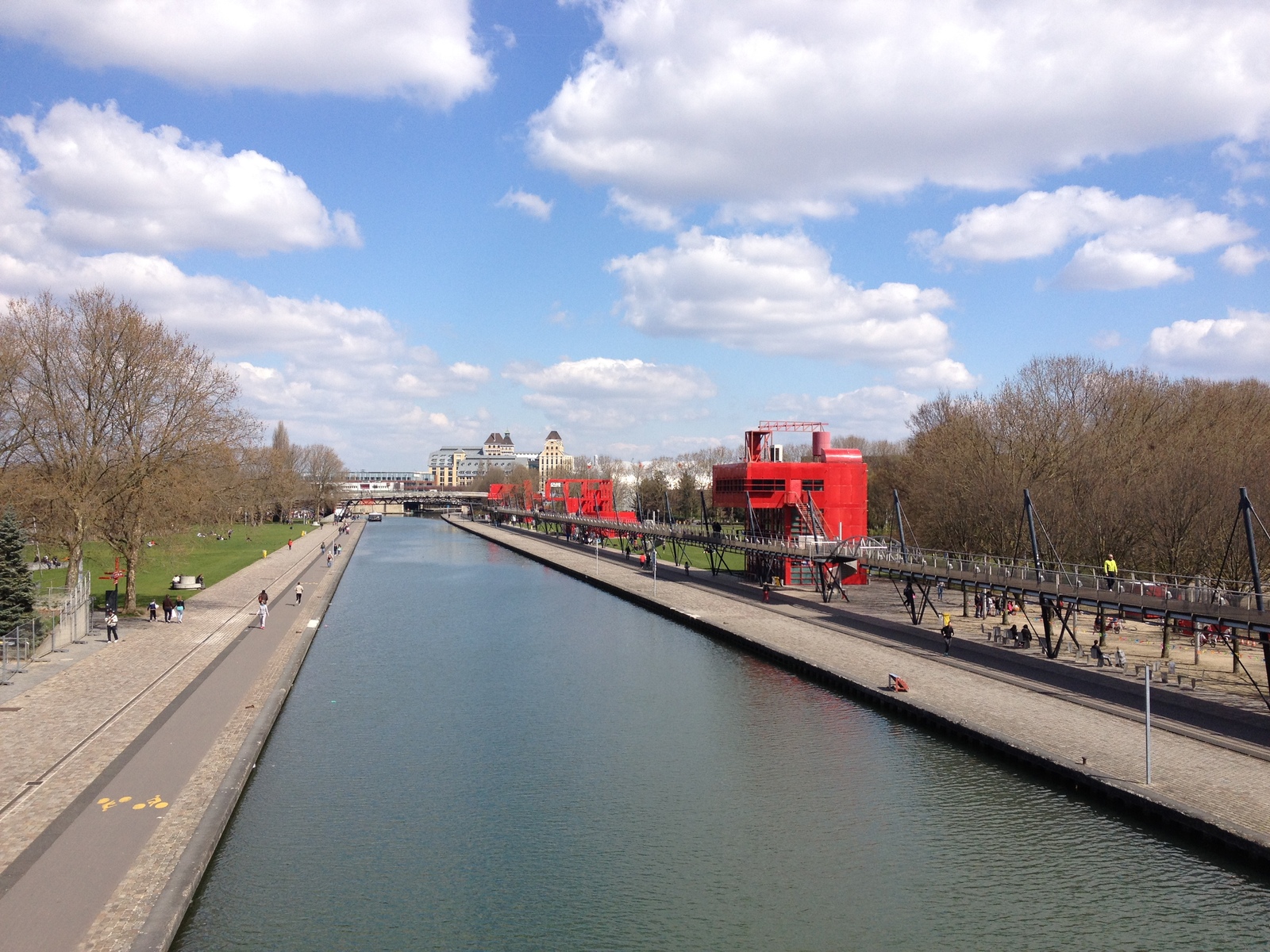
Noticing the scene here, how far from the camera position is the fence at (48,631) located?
3006 cm

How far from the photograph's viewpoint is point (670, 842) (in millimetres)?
18859

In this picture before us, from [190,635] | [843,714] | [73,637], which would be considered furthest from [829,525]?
[73,637]

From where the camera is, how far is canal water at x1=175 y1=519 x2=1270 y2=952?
50.3ft

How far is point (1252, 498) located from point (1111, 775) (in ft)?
70.4

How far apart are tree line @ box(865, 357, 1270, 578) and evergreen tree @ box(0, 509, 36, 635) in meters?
39.4

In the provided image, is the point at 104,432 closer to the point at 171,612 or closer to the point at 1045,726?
the point at 171,612

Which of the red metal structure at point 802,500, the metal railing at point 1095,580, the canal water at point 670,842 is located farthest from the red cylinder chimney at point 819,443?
the canal water at point 670,842

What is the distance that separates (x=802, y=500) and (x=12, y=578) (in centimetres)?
4141

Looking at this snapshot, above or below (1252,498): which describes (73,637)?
below

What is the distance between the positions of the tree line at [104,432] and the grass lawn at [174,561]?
1.93 m

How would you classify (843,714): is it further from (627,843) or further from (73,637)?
(73,637)

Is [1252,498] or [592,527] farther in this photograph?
[592,527]

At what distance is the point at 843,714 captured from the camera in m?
28.2

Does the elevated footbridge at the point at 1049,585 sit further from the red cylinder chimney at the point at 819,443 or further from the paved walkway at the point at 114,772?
the paved walkway at the point at 114,772
